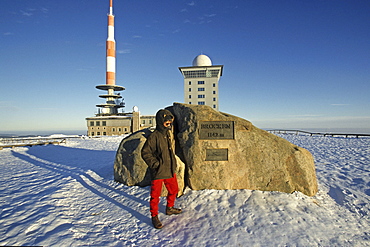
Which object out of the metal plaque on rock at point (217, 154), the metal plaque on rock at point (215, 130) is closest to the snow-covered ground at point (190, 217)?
the metal plaque on rock at point (217, 154)

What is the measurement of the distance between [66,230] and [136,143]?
2.83 m

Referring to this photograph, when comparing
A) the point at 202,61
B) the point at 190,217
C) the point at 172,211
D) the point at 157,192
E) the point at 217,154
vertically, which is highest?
the point at 202,61

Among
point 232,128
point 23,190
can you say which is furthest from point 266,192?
point 23,190

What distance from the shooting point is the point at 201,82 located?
161ft

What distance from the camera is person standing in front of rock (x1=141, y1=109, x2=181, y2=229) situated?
3.65 metres

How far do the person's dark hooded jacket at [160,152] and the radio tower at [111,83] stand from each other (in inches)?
1874

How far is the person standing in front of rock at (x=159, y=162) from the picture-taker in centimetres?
365

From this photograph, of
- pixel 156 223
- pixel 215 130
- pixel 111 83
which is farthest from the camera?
pixel 111 83

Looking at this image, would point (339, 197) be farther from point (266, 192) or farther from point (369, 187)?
point (266, 192)

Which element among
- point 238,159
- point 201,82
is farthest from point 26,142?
point 201,82

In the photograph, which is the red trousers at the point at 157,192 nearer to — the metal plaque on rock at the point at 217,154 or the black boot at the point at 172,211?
the black boot at the point at 172,211

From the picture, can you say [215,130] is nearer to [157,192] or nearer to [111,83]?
[157,192]

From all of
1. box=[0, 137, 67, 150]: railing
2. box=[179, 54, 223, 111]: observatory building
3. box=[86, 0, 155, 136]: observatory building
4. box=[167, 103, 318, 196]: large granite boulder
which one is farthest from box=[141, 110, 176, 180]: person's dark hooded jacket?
box=[179, 54, 223, 111]: observatory building

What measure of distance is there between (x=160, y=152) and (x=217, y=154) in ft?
6.80
